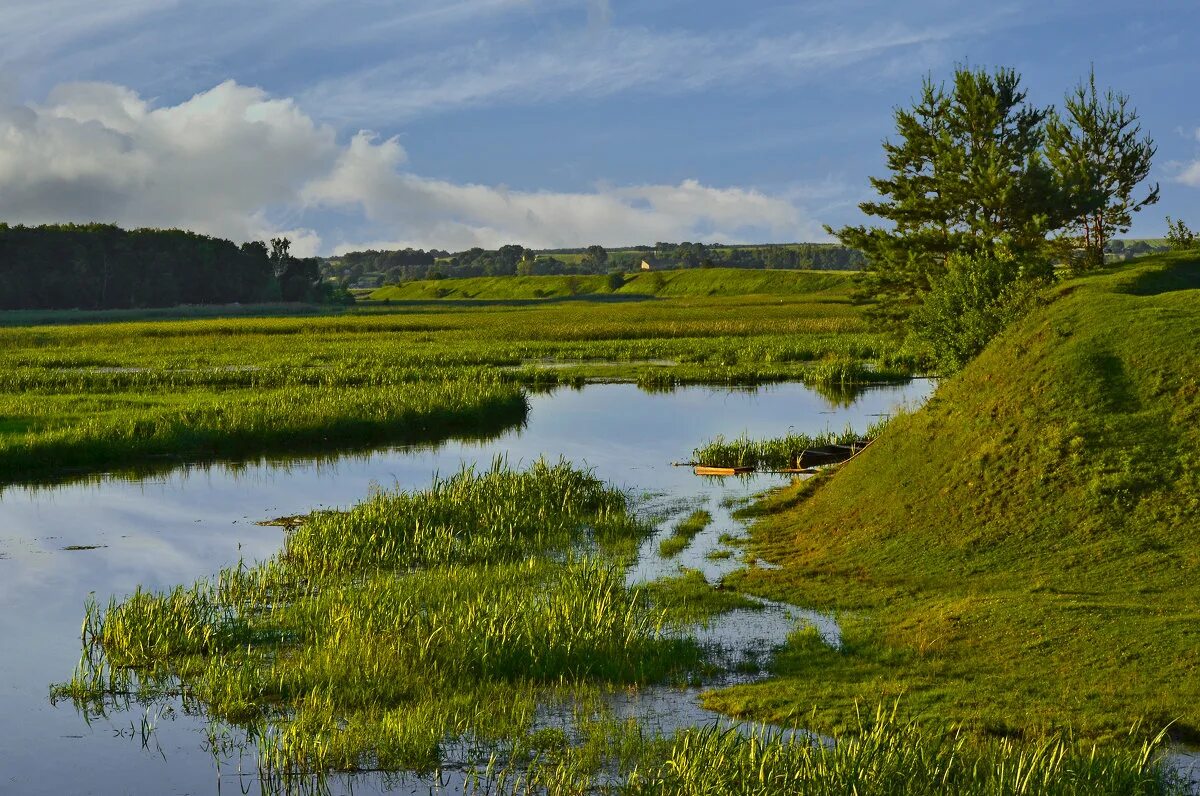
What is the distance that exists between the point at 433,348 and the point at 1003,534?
2355 inches

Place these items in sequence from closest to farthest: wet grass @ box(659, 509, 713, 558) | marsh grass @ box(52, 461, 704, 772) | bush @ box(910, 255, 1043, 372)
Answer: marsh grass @ box(52, 461, 704, 772) → wet grass @ box(659, 509, 713, 558) → bush @ box(910, 255, 1043, 372)

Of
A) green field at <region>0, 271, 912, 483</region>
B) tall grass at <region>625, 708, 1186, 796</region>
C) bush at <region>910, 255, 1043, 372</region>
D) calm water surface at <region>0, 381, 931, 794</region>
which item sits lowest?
calm water surface at <region>0, 381, 931, 794</region>

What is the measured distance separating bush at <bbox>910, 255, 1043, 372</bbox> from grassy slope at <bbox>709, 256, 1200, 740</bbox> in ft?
49.7

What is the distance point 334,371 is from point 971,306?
3061 centimetres

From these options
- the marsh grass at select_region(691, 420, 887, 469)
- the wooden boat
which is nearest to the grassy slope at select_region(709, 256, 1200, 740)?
the wooden boat

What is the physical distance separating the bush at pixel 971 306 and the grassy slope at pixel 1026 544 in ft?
49.7

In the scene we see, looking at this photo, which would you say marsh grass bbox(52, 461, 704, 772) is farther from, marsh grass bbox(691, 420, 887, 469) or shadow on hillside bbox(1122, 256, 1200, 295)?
shadow on hillside bbox(1122, 256, 1200, 295)

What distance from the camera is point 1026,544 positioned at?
1809 centimetres

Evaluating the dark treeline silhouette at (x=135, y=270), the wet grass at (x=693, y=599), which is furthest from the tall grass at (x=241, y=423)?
the dark treeline silhouette at (x=135, y=270)

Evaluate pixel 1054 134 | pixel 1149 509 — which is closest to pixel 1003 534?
pixel 1149 509

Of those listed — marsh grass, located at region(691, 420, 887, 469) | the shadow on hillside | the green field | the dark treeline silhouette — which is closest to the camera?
marsh grass, located at region(691, 420, 887, 469)

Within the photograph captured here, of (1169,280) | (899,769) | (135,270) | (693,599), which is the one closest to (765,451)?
(1169,280)

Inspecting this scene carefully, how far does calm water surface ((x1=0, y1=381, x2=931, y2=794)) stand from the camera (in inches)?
504

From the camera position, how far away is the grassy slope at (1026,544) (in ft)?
41.9
